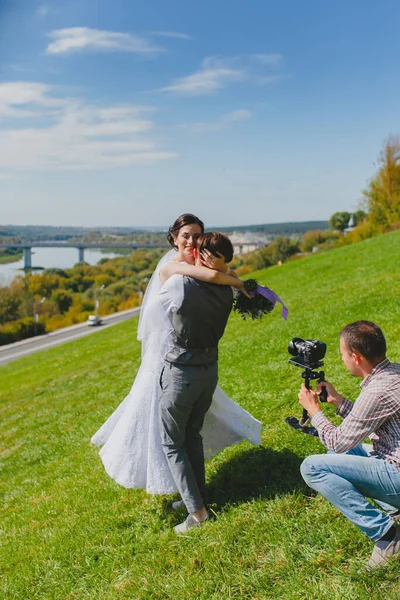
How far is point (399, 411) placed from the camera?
10.6ft

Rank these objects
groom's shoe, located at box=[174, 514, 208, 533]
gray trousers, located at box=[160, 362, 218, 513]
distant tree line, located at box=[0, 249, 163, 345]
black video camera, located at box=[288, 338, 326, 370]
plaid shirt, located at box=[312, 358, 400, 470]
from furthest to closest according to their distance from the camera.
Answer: distant tree line, located at box=[0, 249, 163, 345]
groom's shoe, located at box=[174, 514, 208, 533]
gray trousers, located at box=[160, 362, 218, 513]
black video camera, located at box=[288, 338, 326, 370]
plaid shirt, located at box=[312, 358, 400, 470]

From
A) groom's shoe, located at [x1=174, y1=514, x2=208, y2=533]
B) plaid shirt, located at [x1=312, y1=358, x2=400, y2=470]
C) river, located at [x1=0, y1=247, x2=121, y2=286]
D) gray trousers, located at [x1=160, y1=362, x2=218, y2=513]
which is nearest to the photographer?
plaid shirt, located at [x1=312, y1=358, x2=400, y2=470]

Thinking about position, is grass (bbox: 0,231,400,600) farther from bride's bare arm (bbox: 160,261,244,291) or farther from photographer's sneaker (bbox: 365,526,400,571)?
bride's bare arm (bbox: 160,261,244,291)

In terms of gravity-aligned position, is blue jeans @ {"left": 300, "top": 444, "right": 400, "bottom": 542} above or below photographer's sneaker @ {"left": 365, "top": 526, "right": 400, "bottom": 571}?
above

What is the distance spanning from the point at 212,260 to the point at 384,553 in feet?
7.28

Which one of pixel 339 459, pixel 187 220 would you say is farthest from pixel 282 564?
pixel 187 220

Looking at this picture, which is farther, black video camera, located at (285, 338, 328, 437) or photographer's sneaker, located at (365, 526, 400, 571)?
black video camera, located at (285, 338, 328, 437)

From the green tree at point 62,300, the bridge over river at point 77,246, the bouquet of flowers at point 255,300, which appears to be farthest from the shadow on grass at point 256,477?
the bridge over river at point 77,246

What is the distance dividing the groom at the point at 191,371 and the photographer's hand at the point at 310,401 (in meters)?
0.88

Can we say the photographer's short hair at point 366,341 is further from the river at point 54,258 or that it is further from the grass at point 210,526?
the river at point 54,258

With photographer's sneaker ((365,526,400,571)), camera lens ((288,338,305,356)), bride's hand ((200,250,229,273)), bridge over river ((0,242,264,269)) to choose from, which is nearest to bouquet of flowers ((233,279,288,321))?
bride's hand ((200,250,229,273))

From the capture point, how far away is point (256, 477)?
4926 mm

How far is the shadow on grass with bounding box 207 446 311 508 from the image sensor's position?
461 cm

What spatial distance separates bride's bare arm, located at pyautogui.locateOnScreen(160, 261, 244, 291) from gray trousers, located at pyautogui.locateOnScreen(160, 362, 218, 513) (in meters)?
0.69
